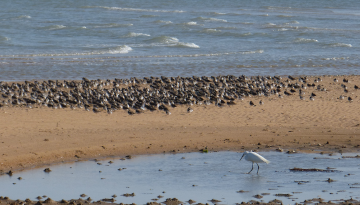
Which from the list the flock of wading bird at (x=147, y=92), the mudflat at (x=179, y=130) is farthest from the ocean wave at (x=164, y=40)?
the mudflat at (x=179, y=130)


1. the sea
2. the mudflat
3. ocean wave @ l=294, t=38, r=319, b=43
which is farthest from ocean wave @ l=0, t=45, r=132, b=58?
the mudflat

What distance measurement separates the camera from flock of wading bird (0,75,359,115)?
50.6 feet

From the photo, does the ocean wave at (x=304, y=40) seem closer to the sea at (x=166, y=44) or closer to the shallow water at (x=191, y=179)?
the sea at (x=166, y=44)

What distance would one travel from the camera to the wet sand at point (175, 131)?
10.8 meters

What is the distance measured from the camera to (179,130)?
41.9 feet

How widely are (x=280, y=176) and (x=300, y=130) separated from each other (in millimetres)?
4133

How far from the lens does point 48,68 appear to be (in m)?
24.4

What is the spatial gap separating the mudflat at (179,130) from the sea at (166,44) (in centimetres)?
790

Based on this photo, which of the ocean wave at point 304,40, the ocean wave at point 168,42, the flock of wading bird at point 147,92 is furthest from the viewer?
the ocean wave at point 304,40

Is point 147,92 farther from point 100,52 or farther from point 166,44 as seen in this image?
point 166,44

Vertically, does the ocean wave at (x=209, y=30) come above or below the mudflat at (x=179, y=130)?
above

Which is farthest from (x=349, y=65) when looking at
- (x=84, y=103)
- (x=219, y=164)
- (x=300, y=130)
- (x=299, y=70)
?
(x=219, y=164)

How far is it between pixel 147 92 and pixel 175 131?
5040 millimetres

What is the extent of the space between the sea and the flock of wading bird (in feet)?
10.7
